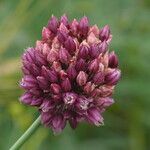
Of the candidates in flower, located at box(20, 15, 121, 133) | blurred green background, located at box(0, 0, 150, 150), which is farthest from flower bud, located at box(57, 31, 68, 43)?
blurred green background, located at box(0, 0, 150, 150)

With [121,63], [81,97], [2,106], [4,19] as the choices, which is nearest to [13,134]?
[2,106]

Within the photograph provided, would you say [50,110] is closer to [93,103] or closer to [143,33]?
[93,103]

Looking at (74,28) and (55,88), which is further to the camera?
(74,28)

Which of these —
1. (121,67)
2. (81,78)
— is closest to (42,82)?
(81,78)

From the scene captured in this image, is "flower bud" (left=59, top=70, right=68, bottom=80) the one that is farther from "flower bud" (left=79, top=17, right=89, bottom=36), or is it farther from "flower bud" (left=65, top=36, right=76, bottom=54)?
"flower bud" (left=79, top=17, right=89, bottom=36)

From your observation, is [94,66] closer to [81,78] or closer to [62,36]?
[81,78]
